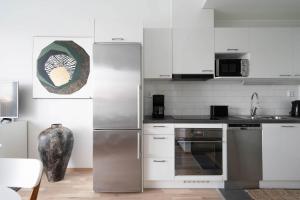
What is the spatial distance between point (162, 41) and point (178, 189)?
205cm

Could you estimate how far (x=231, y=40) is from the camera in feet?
9.69

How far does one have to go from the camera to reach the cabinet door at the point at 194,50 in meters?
2.93

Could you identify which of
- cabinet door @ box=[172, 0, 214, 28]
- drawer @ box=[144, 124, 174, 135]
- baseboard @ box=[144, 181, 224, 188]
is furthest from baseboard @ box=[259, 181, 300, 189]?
cabinet door @ box=[172, 0, 214, 28]

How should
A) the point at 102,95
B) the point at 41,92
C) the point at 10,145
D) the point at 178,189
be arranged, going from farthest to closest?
the point at 41,92 < the point at 10,145 < the point at 178,189 < the point at 102,95

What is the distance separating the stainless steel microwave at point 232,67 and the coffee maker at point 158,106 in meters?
0.89

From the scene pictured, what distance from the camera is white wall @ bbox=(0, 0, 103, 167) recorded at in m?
3.33

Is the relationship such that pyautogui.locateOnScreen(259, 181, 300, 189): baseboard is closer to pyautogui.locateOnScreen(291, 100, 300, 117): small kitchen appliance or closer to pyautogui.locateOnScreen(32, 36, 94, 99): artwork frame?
pyautogui.locateOnScreen(291, 100, 300, 117): small kitchen appliance

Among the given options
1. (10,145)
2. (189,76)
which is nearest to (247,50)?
(189,76)

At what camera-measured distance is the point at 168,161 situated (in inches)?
105

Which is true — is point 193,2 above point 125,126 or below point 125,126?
above

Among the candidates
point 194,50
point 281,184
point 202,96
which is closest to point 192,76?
point 194,50

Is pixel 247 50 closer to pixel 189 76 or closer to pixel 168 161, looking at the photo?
pixel 189 76

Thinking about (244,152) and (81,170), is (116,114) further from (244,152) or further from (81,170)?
(244,152)

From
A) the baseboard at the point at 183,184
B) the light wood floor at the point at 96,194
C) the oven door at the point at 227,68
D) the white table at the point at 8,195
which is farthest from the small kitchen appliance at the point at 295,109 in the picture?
the white table at the point at 8,195
